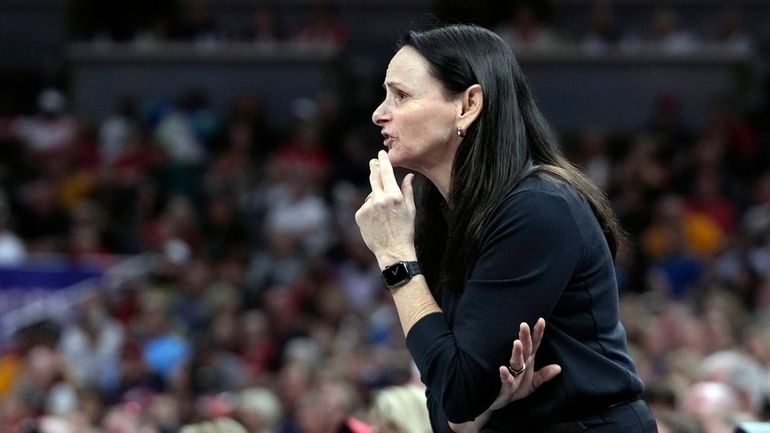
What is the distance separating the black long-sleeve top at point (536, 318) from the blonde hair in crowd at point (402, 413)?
1.80 m

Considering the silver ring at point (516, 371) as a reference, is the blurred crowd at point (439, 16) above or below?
below

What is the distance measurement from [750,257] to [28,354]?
5719mm

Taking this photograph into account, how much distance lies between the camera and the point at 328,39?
1506cm

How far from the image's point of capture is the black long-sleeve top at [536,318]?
2504mm

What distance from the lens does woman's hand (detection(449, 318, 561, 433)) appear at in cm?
246

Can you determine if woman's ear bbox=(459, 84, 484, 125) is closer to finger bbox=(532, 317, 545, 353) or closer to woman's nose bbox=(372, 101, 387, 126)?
woman's nose bbox=(372, 101, 387, 126)

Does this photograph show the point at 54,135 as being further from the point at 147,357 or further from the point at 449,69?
the point at 449,69

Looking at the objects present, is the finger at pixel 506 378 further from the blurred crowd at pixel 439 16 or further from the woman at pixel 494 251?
the blurred crowd at pixel 439 16

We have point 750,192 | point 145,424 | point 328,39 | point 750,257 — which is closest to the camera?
point 145,424

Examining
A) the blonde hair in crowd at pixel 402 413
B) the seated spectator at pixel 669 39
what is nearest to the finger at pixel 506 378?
the blonde hair in crowd at pixel 402 413

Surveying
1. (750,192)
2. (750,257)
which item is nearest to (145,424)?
(750,257)

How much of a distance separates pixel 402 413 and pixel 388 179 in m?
1.90

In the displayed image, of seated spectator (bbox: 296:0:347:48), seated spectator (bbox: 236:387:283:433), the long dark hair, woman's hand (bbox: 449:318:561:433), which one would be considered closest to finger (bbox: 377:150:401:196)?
the long dark hair

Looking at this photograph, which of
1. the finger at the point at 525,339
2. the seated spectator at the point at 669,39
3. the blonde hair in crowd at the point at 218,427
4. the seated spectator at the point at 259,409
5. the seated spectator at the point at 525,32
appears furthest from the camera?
the seated spectator at the point at 525,32
